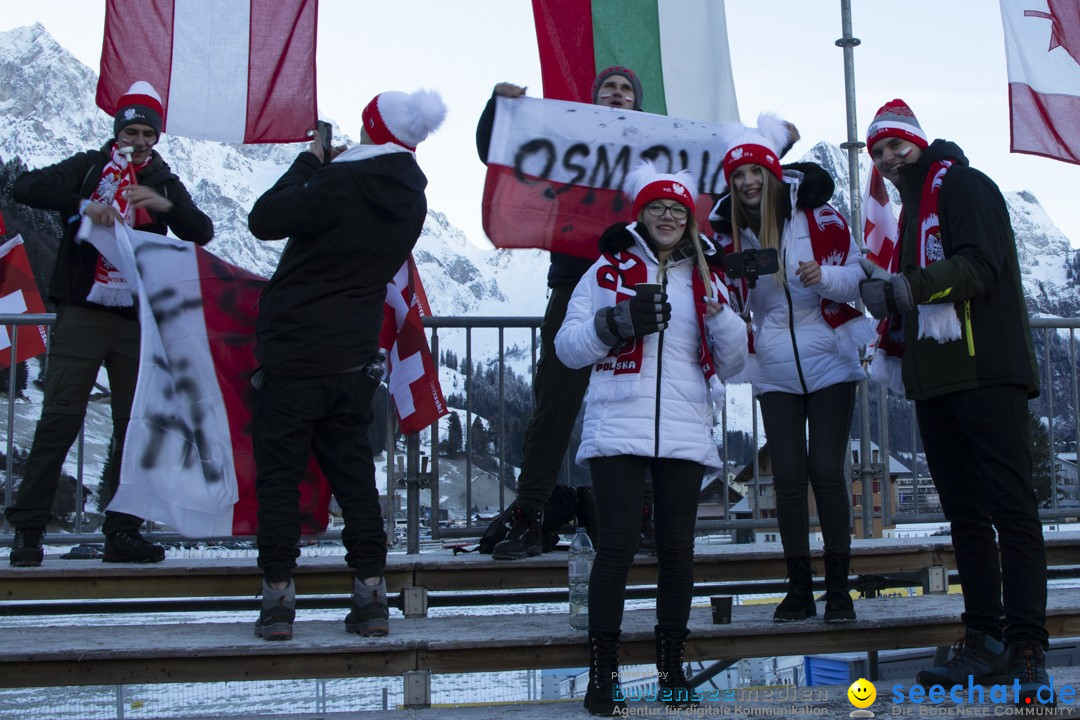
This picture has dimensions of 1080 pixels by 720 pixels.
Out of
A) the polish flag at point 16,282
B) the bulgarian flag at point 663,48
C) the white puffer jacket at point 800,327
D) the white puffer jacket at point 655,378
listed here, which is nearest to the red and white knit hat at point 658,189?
the white puffer jacket at point 655,378

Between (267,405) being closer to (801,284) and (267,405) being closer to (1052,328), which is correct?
(801,284)

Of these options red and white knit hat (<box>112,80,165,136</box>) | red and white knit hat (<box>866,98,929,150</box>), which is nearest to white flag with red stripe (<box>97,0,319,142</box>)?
red and white knit hat (<box>112,80,165,136</box>)

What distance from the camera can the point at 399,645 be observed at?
12.2 feet

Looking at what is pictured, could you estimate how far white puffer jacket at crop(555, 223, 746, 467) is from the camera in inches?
136

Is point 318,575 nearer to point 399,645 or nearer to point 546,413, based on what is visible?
point 399,645

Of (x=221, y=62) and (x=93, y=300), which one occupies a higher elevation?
(x=221, y=62)

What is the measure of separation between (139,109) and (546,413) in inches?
90.6

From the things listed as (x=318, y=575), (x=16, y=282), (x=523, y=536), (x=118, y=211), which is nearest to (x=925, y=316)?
(x=523, y=536)

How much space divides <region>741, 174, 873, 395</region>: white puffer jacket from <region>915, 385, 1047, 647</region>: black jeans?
39 centimetres

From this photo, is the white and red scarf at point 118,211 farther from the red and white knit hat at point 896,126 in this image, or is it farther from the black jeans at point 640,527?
the red and white knit hat at point 896,126

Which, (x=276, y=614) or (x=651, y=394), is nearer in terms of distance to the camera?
(x=651, y=394)

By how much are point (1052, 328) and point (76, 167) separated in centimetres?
577

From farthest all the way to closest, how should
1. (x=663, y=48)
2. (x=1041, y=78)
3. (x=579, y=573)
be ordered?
1. (x=1041, y=78)
2. (x=663, y=48)
3. (x=579, y=573)

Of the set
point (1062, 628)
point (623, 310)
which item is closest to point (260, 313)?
point (623, 310)
